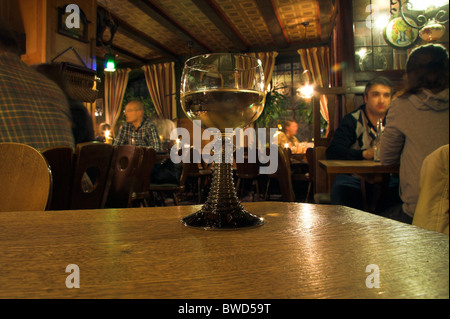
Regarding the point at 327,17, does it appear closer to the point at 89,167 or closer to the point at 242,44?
the point at 242,44

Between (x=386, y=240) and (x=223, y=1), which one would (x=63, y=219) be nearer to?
(x=386, y=240)

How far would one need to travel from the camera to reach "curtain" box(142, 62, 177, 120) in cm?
955

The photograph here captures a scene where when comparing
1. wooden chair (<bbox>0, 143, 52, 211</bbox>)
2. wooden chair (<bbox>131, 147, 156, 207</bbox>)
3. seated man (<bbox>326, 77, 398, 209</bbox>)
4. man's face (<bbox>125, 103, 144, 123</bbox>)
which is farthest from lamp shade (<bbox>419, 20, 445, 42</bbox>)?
man's face (<bbox>125, 103, 144, 123</bbox>)

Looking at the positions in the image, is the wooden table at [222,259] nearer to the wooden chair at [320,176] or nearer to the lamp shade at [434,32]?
the lamp shade at [434,32]

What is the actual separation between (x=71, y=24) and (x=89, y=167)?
12.1 feet

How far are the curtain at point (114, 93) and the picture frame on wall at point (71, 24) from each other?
5.84 metres

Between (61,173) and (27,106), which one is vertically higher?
(27,106)

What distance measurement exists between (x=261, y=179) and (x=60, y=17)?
13.2 ft

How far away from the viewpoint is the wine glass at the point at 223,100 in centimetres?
49

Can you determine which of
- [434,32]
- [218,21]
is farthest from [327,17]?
[434,32]

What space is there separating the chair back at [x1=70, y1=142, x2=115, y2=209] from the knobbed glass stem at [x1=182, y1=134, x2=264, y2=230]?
2.97ft

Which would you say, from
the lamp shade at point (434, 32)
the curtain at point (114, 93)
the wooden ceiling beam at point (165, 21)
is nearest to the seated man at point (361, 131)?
the lamp shade at point (434, 32)

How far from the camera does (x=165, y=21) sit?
6.90 meters

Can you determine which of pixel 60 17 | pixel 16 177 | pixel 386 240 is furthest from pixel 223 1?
pixel 386 240
